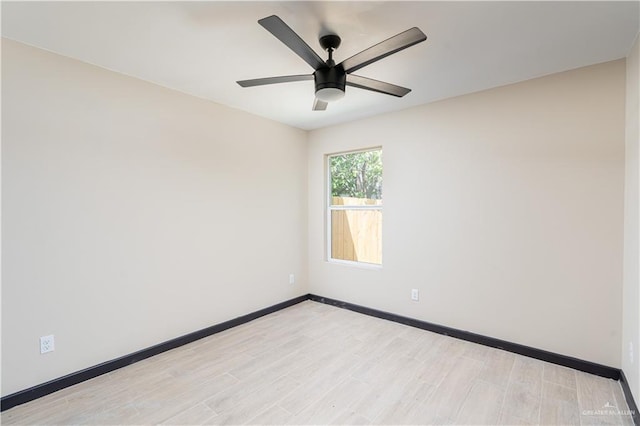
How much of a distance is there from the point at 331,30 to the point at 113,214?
2.13 meters

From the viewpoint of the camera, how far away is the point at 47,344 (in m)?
2.09

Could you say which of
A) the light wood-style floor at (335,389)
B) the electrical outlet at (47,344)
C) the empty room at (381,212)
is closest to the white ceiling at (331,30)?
the empty room at (381,212)

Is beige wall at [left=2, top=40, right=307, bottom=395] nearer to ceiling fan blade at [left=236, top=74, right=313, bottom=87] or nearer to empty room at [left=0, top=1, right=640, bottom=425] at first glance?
empty room at [left=0, top=1, right=640, bottom=425]

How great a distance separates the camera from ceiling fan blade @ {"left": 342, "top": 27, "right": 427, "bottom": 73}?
142cm

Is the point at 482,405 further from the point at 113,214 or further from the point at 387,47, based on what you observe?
the point at 113,214

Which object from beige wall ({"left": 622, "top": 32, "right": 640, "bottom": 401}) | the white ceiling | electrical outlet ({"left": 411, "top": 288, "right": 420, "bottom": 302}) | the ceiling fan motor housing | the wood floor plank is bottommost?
the wood floor plank

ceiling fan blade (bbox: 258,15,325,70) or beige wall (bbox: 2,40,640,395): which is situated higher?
ceiling fan blade (bbox: 258,15,325,70)

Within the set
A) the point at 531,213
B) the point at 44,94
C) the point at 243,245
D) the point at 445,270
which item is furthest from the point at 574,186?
the point at 44,94

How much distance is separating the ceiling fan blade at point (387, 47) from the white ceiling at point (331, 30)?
0.25 meters

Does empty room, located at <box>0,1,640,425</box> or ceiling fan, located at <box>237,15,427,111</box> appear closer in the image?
ceiling fan, located at <box>237,15,427,111</box>

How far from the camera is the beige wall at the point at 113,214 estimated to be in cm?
199

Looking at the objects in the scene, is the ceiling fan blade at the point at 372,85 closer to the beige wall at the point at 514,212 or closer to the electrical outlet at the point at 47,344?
the beige wall at the point at 514,212

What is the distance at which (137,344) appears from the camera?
253cm

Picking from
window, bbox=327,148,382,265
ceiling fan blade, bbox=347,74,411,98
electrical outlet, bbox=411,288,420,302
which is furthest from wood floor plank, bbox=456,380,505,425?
ceiling fan blade, bbox=347,74,411,98
